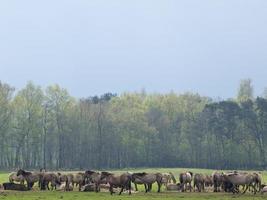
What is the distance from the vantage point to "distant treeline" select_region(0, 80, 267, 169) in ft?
369

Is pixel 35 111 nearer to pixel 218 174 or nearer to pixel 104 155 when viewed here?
pixel 104 155

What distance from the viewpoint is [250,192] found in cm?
4438

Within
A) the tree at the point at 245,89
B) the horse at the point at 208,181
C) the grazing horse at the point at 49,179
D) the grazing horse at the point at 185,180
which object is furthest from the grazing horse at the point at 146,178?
the tree at the point at 245,89

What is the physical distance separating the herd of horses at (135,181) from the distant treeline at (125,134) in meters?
64.0

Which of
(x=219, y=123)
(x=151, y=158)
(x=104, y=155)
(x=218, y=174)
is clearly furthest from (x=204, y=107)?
(x=218, y=174)

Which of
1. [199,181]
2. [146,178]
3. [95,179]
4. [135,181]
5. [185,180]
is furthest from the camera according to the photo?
[199,181]

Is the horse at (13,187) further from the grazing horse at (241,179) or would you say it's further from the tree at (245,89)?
the tree at (245,89)

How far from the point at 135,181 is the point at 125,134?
244ft

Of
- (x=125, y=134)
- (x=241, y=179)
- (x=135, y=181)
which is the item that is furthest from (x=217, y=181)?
(x=125, y=134)

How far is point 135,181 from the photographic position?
1799 inches

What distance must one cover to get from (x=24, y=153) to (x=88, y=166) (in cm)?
1342

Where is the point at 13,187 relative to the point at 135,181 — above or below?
below

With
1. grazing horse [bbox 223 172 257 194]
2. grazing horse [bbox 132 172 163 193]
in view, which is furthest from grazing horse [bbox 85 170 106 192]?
grazing horse [bbox 223 172 257 194]

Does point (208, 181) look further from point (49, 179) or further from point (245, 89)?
point (245, 89)
